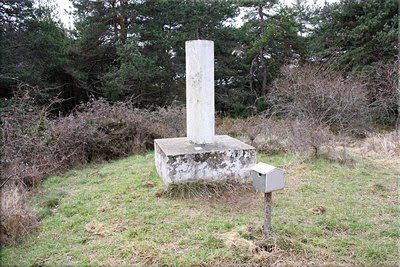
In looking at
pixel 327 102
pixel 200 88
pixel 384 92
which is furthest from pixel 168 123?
pixel 384 92

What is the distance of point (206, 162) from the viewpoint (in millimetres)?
4598

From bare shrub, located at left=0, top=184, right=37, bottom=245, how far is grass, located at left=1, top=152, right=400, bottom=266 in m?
0.13

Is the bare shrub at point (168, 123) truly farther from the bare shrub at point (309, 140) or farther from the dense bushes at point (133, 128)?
the bare shrub at point (309, 140)

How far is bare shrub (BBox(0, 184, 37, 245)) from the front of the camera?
3.35 meters

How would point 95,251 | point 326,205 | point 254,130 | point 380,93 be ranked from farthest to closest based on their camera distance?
point 380,93
point 254,130
point 326,205
point 95,251

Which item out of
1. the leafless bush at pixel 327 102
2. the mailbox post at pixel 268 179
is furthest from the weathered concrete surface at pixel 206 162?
the leafless bush at pixel 327 102

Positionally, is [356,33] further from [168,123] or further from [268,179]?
[268,179]

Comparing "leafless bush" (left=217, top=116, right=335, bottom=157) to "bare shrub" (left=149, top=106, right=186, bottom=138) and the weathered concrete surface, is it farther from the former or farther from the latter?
the weathered concrete surface

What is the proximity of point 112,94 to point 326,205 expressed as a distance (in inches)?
432

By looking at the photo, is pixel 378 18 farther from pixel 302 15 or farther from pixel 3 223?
pixel 3 223

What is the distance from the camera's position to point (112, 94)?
13.4 m

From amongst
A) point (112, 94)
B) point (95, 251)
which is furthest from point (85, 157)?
point (112, 94)

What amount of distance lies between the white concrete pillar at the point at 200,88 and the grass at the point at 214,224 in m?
1.11

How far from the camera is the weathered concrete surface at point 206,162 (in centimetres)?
450
